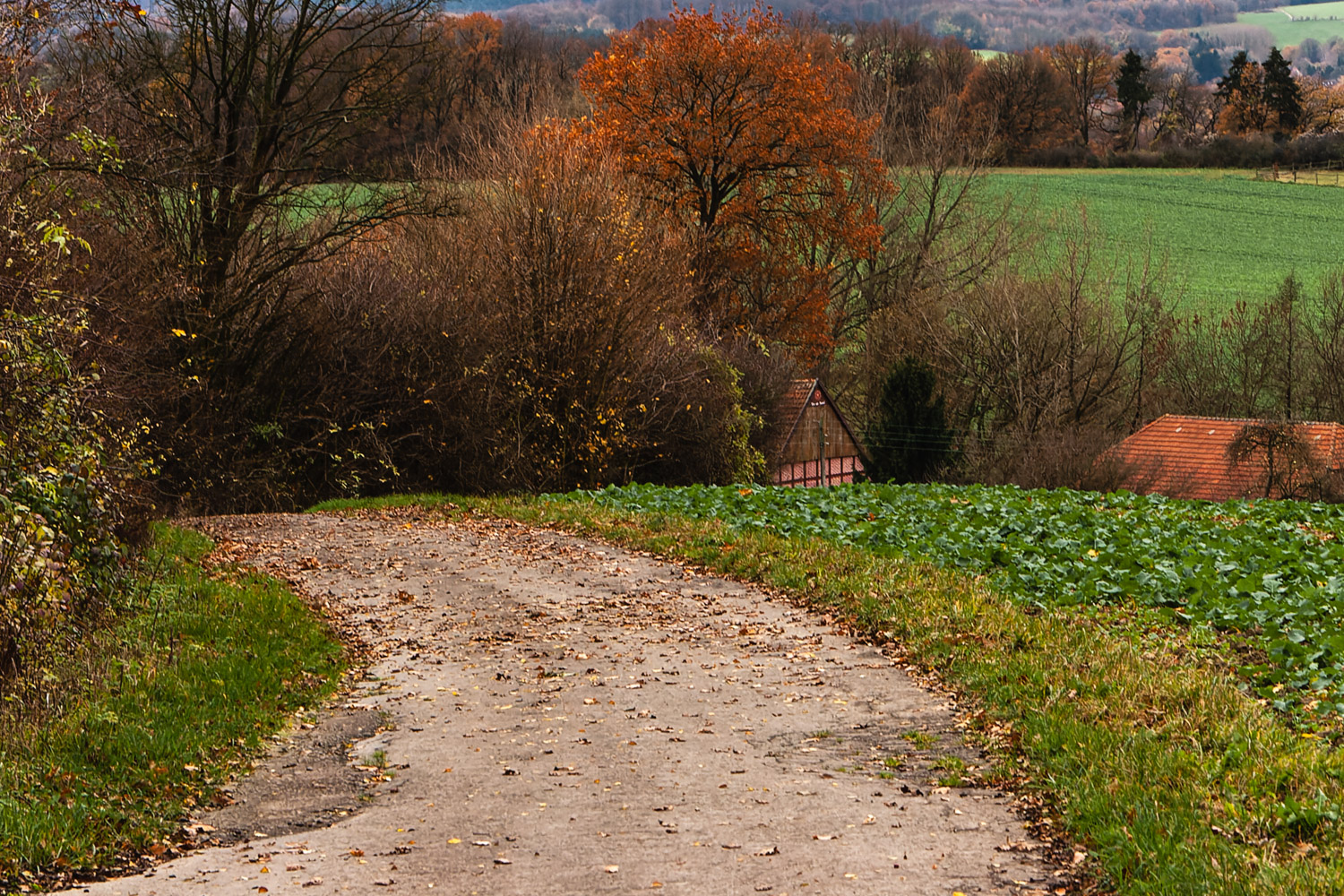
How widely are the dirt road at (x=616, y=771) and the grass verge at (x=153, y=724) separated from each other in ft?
1.22

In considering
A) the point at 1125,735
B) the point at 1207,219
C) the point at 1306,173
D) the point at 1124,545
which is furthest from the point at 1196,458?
the point at 1306,173

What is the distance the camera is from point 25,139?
1150 centimetres

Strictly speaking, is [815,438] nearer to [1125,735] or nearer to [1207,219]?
[1207,219]

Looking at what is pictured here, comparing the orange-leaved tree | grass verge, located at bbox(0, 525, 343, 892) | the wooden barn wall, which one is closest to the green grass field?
the wooden barn wall

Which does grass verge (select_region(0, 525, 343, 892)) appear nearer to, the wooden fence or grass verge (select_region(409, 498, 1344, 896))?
grass verge (select_region(409, 498, 1344, 896))

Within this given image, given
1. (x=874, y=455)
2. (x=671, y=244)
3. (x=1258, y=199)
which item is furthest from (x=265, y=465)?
(x=1258, y=199)

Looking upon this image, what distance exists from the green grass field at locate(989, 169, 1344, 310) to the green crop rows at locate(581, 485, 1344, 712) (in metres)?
39.4

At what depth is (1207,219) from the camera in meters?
79.8

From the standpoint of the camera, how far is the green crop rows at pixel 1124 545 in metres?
11.0

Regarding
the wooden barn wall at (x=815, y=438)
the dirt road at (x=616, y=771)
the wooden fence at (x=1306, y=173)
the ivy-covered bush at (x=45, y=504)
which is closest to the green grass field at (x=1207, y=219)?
the wooden fence at (x=1306, y=173)

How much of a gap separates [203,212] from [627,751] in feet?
61.5

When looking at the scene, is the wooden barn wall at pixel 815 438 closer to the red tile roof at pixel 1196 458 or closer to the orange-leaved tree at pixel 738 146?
the orange-leaved tree at pixel 738 146

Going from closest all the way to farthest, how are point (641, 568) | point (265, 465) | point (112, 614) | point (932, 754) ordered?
point (932, 754), point (112, 614), point (641, 568), point (265, 465)

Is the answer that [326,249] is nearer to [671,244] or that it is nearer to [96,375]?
[671,244]
